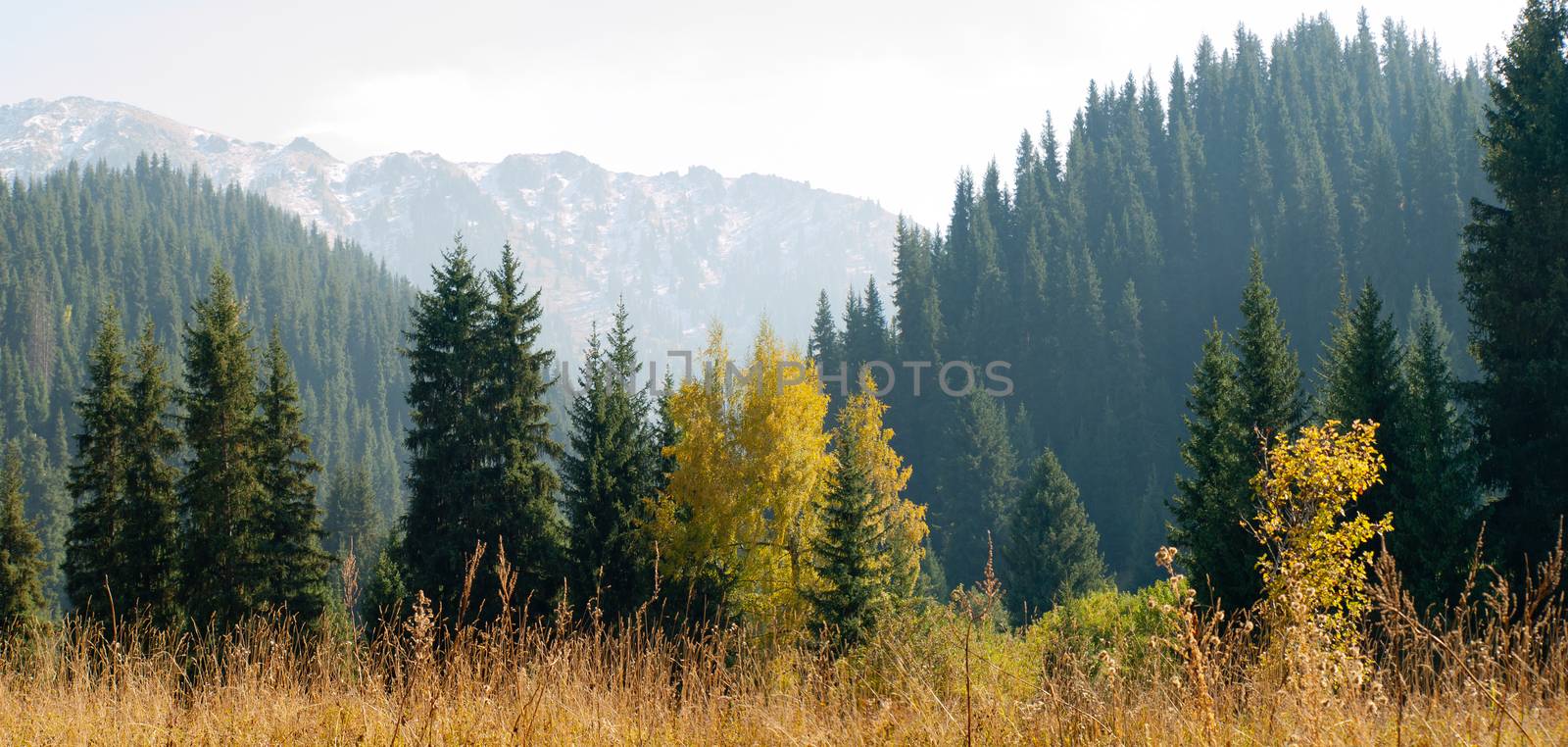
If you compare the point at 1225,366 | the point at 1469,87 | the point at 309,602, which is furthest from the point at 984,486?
the point at 1469,87

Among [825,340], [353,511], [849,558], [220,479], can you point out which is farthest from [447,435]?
[353,511]

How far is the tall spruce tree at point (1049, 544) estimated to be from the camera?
144ft

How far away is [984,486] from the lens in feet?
214

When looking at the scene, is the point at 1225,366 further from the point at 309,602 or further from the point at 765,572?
the point at 309,602

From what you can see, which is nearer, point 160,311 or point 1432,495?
point 1432,495

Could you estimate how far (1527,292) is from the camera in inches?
671

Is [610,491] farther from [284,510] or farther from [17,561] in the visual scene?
[17,561]

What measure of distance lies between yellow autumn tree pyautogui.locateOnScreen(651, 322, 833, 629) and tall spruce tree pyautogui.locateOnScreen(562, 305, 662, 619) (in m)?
0.83

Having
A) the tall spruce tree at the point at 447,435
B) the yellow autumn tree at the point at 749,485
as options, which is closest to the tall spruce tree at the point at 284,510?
the tall spruce tree at the point at 447,435

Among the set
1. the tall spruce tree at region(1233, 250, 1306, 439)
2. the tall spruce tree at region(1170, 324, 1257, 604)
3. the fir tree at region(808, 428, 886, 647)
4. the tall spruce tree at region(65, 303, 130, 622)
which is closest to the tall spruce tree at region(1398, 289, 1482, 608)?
the tall spruce tree at region(1233, 250, 1306, 439)

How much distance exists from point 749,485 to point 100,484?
15.3 m

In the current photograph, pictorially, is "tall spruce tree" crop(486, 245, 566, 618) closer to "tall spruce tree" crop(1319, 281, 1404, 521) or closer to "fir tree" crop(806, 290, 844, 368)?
"tall spruce tree" crop(1319, 281, 1404, 521)

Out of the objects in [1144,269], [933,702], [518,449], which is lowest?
[933,702]

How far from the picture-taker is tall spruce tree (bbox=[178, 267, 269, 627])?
21.4m
